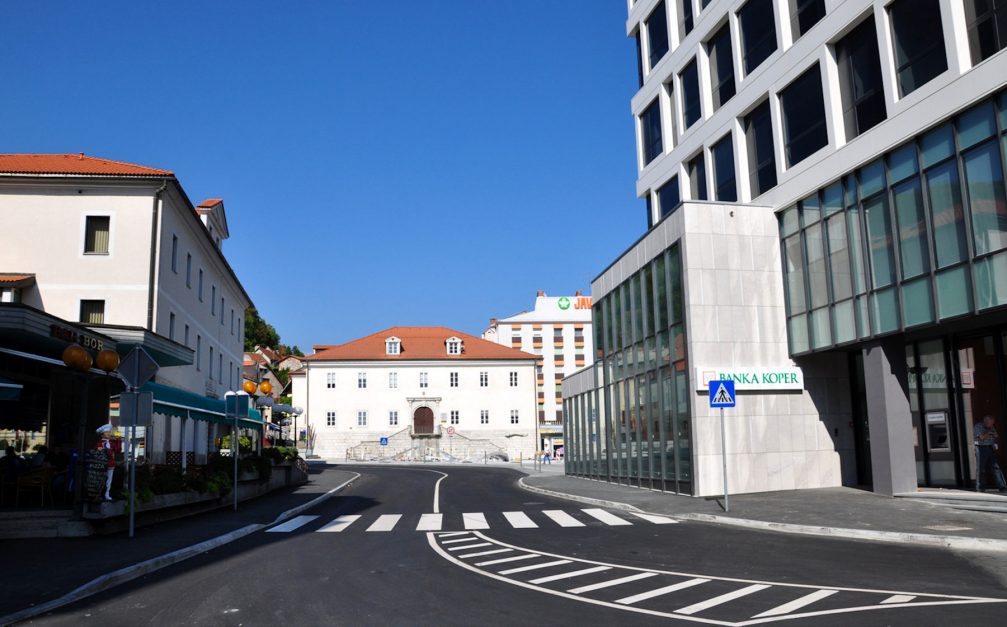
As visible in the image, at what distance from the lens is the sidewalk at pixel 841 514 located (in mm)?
12695

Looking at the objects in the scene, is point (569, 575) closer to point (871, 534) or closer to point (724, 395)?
point (871, 534)

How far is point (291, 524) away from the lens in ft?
58.2

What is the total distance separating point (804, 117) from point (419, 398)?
2764 inches

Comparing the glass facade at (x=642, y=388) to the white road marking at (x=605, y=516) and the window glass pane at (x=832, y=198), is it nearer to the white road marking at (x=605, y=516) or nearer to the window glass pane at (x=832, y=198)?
the white road marking at (x=605, y=516)

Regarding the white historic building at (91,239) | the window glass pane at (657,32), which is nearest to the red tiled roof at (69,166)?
the white historic building at (91,239)

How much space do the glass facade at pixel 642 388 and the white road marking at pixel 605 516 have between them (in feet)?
12.7

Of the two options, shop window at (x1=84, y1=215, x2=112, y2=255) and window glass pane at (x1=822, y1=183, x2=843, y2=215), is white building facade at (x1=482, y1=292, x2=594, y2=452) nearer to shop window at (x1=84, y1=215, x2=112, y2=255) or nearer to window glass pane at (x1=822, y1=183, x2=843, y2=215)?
shop window at (x1=84, y1=215, x2=112, y2=255)

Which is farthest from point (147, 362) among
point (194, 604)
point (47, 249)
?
point (47, 249)

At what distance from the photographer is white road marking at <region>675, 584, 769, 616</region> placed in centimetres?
804

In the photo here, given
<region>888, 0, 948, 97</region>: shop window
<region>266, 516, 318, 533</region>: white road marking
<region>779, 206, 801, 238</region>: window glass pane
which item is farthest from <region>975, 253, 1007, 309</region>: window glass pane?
<region>266, 516, 318, 533</region>: white road marking

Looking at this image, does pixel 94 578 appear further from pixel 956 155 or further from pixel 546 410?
pixel 546 410

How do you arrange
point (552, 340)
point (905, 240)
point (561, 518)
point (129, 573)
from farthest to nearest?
point (552, 340), point (905, 240), point (561, 518), point (129, 573)

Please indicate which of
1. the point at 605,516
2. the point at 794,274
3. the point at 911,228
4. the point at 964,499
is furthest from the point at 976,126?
the point at 605,516

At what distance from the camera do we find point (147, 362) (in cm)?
1504
